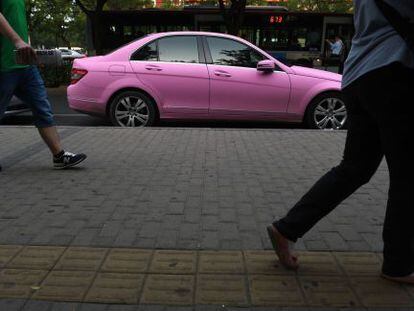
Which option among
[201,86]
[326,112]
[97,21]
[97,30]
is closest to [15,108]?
[201,86]

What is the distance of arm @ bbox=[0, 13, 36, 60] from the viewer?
4.50 meters

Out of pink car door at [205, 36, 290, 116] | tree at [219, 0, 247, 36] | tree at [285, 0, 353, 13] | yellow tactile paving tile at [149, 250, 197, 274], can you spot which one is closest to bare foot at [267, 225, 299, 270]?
yellow tactile paving tile at [149, 250, 197, 274]

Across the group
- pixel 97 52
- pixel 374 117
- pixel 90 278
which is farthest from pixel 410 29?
pixel 97 52

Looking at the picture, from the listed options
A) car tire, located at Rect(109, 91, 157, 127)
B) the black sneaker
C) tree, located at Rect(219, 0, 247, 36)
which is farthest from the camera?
tree, located at Rect(219, 0, 247, 36)

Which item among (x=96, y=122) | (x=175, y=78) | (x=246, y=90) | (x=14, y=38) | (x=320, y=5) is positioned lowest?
(x=96, y=122)

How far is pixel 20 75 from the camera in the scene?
491 cm

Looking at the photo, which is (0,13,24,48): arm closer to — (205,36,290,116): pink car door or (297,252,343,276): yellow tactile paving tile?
(297,252,343,276): yellow tactile paving tile

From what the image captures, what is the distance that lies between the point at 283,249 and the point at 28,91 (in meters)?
3.07

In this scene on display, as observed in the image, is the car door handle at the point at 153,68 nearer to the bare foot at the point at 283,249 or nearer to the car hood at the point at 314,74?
the car hood at the point at 314,74

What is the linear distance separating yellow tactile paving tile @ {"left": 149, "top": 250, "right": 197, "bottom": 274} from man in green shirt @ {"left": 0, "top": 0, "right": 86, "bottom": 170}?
225 centimetres

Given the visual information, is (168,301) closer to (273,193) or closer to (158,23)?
(273,193)

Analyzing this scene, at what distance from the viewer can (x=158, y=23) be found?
1952 cm

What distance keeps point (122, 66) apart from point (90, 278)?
18.8ft

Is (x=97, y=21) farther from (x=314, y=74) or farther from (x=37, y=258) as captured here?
(x=37, y=258)
